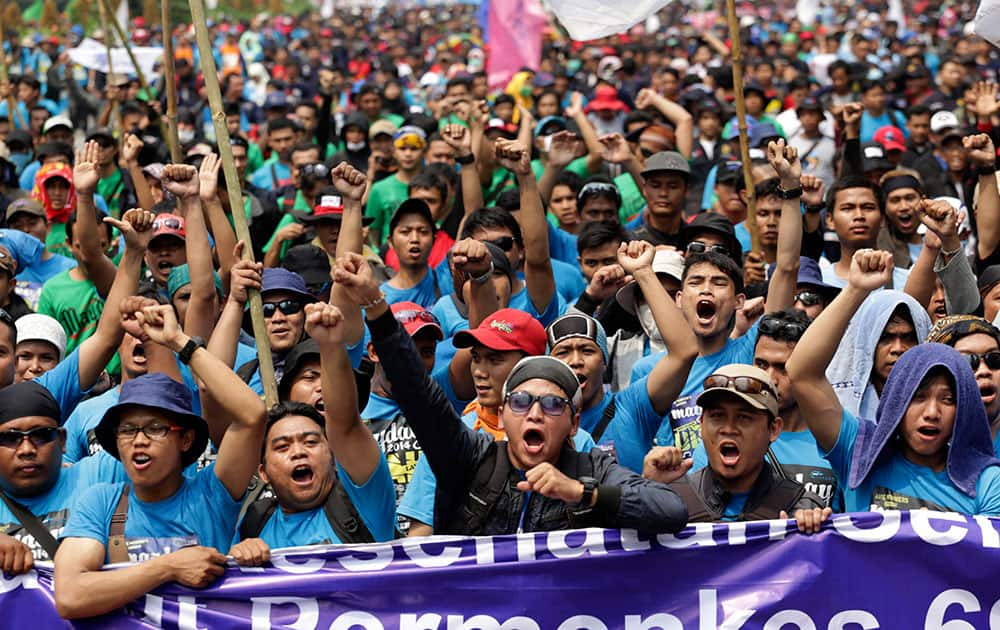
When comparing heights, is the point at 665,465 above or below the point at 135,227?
below

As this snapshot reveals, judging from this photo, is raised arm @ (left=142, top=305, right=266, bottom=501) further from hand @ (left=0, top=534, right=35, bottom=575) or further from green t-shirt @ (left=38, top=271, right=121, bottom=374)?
green t-shirt @ (left=38, top=271, right=121, bottom=374)

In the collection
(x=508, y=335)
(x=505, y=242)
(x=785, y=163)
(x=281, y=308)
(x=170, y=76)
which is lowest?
(x=508, y=335)

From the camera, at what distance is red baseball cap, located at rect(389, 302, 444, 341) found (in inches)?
247

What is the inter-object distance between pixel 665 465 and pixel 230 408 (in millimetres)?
1449

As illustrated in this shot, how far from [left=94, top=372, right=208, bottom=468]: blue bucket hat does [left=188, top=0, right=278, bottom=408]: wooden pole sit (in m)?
0.42

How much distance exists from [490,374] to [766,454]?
1086 millimetres

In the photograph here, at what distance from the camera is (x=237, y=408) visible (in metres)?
4.93

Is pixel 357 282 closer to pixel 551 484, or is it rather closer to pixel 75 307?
pixel 551 484

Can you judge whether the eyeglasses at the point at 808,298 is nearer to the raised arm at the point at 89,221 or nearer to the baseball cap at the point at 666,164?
the baseball cap at the point at 666,164

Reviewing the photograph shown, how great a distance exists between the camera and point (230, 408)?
4926mm

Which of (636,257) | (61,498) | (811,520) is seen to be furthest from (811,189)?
(61,498)

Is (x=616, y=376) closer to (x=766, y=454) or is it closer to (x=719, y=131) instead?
(x=766, y=454)

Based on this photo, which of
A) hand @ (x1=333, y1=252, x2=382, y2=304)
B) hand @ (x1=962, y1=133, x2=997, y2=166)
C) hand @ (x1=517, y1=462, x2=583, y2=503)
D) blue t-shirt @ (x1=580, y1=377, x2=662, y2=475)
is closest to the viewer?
hand @ (x1=517, y1=462, x2=583, y2=503)

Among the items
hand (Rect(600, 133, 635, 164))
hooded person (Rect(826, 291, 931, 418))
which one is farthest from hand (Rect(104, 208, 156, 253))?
hand (Rect(600, 133, 635, 164))
